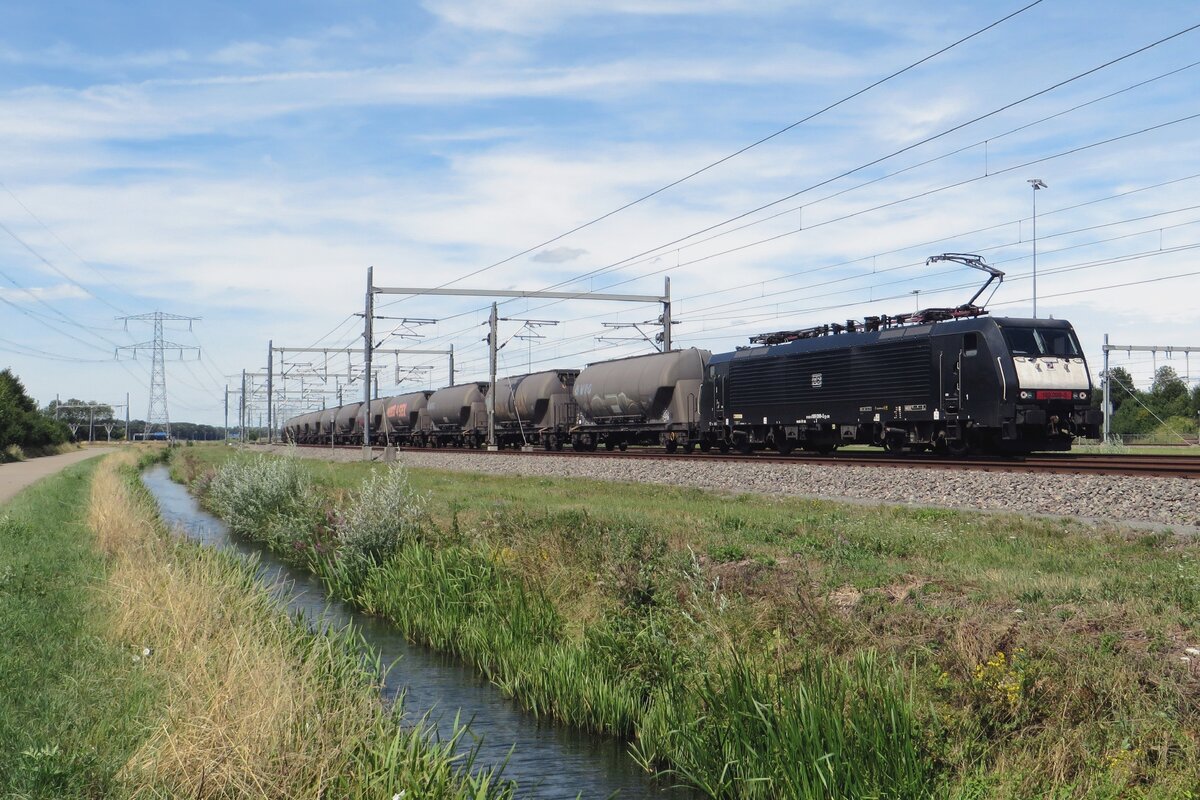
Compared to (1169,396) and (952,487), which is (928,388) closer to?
(952,487)

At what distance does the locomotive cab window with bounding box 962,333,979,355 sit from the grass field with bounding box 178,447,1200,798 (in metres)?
9.83

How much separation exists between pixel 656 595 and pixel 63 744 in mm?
6601

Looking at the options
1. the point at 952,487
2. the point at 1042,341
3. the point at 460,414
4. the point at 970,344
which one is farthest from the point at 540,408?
the point at 952,487

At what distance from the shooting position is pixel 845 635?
10.0 meters

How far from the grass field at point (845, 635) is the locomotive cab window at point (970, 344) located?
983cm

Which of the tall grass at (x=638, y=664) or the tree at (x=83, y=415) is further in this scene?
the tree at (x=83, y=415)

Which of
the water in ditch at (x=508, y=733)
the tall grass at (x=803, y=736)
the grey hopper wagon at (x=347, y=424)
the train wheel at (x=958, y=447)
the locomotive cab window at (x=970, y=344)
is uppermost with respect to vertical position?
the locomotive cab window at (x=970, y=344)

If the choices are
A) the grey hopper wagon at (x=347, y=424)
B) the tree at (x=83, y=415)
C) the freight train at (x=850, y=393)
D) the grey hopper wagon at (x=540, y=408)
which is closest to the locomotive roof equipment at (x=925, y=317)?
the freight train at (x=850, y=393)

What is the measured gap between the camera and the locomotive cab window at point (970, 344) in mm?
27438

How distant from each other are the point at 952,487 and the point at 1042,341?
342 inches

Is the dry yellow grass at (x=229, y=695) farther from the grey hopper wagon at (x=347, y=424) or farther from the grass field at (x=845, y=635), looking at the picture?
the grey hopper wagon at (x=347, y=424)

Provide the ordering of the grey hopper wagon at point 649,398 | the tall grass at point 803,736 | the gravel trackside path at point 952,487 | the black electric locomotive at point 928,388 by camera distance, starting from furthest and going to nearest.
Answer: the grey hopper wagon at point 649,398 < the black electric locomotive at point 928,388 < the gravel trackside path at point 952,487 < the tall grass at point 803,736

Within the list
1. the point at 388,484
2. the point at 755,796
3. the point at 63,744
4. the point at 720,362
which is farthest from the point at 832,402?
the point at 63,744

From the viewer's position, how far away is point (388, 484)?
756 inches
